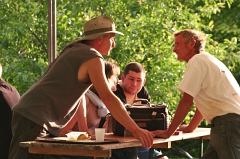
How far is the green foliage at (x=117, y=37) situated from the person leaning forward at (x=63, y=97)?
4312mm

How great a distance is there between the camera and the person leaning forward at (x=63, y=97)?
13.3 feet

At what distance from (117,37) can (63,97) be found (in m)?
4.68

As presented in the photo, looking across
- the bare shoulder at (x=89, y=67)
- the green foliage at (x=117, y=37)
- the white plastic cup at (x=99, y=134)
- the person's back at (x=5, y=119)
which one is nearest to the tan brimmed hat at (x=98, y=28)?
the bare shoulder at (x=89, y=67)

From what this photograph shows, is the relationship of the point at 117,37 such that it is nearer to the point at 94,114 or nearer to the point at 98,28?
the point at 94,114

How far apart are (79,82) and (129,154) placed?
1477 mm

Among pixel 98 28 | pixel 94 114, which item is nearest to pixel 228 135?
pixel 94 114

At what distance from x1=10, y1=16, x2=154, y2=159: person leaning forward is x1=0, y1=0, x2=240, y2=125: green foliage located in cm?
431

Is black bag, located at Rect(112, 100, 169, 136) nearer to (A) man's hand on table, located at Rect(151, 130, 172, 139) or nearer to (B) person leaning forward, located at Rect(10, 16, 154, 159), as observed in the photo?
(A) man's hand on table, located at Rect(151, 130, 172, 139)

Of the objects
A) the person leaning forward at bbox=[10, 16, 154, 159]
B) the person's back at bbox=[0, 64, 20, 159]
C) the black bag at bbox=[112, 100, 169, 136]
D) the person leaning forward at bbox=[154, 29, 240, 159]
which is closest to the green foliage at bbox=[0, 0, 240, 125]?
the person's back at bbox=[0, 64, 20, 159]

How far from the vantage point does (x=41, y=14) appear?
8742mm

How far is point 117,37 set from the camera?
8734mm

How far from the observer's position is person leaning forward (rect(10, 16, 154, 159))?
405 cm

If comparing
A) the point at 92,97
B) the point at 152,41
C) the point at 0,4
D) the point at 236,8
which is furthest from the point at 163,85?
the point at 236,8

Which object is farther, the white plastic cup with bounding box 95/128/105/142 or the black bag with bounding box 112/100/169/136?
the black bag with bounding box 112/100/169/136
